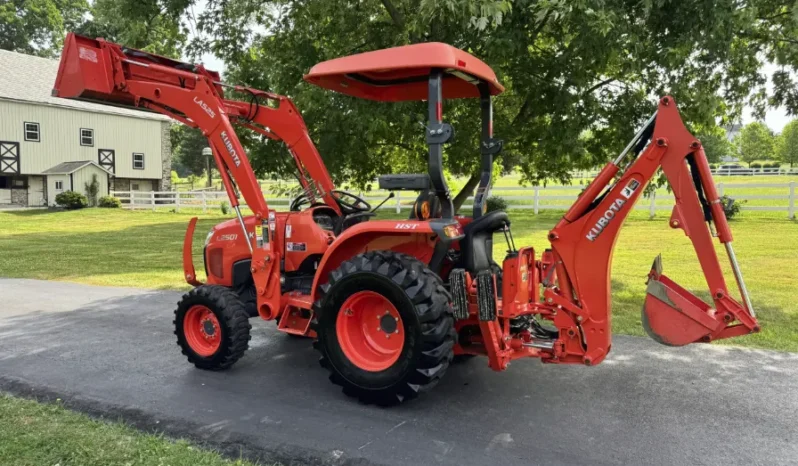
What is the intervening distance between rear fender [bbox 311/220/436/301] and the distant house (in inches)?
1217

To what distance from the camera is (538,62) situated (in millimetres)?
7855

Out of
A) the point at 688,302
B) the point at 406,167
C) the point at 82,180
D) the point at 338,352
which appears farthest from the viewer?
the point at 82,180

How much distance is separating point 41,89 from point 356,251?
34144mm

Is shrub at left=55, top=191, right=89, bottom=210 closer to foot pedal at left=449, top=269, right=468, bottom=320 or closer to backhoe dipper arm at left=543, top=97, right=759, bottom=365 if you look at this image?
foot pedal at left=449, top=269, right=468, bottom=320

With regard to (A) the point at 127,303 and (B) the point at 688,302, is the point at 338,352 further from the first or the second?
(A) the point at 127,303

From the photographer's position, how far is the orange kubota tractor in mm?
4051

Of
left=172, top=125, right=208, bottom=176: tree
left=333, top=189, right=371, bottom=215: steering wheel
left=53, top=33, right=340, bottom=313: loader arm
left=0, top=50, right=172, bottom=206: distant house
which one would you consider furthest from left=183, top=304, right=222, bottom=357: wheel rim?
left=172, top=125, right=208, bottom=176: tree

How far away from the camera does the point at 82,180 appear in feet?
104

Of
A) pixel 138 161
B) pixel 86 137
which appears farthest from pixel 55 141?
pixel 138 161

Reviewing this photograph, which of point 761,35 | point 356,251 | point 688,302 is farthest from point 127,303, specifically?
point 761,35

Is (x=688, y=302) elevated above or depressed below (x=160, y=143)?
below

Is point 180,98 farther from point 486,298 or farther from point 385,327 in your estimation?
point 486,298

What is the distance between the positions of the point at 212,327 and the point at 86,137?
33076 millimetres

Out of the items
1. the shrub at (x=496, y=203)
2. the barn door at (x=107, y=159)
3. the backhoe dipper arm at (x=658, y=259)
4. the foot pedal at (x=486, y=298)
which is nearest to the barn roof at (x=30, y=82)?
the barn door at (x=107, y=159)
